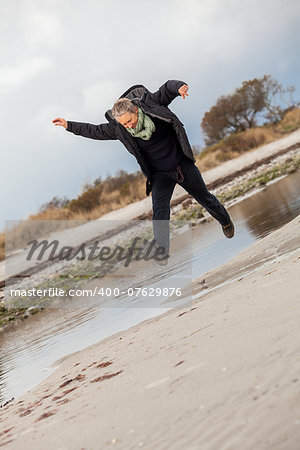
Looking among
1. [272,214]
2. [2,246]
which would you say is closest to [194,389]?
[272,214]

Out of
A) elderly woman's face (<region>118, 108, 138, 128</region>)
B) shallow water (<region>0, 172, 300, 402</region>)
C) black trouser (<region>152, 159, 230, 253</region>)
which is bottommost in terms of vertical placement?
shallow water (<region>0, 172, 300, 402</region>)

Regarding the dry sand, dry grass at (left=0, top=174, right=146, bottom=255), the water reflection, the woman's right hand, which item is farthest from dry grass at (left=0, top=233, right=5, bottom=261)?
the dry sand

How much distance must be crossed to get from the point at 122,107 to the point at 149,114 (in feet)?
0.95

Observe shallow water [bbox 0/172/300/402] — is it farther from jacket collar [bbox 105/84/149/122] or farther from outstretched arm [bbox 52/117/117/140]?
jacket collar [bbox 105/84/149/122]

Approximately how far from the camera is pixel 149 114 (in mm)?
4711

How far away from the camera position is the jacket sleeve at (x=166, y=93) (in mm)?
4668

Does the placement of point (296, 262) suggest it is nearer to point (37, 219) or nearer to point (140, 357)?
point (140, 357)

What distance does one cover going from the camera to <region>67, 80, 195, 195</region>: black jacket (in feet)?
15.5

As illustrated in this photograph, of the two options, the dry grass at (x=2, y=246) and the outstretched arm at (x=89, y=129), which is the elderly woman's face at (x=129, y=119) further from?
the dry grass at (x=2, y=246)

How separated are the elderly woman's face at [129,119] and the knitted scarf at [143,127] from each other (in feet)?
0.13

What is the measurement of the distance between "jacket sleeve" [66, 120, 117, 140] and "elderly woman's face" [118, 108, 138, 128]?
36 cm

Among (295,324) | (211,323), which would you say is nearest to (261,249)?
(211,323)

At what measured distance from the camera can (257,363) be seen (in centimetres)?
194

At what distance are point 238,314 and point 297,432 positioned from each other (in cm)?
131
